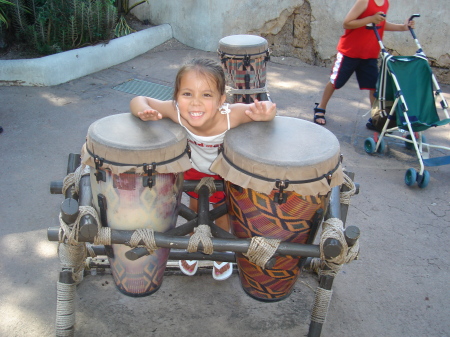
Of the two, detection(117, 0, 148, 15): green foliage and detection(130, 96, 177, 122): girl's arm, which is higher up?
detection(130, 96, 177, 122): girl's arm

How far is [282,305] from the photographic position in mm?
2373

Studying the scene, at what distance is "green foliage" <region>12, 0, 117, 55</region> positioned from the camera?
5.13 m

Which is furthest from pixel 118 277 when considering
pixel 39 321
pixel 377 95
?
pixel 377 95

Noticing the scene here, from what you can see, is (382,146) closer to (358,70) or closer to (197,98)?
(358,70)

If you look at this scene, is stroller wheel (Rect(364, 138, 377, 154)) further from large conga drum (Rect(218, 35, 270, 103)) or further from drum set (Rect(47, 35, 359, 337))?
drum set (Rect(47, 35, 359, 337))

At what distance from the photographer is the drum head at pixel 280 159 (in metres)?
1.65

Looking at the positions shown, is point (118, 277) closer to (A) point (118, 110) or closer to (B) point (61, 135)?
(B) point (61, 135)

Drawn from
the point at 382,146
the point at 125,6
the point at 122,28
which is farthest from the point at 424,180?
the point at 125,6

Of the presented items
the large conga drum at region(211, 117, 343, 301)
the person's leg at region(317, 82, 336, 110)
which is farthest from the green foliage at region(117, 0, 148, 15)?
the large conga drum at region(211, 117, 343, 301)

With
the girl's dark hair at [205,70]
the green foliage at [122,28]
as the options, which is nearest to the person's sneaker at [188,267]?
the girl's dark hair at [205,70]

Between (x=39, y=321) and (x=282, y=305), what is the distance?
3.94ft

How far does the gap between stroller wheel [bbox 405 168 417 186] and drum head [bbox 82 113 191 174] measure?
2233mm

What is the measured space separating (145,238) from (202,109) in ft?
1.93

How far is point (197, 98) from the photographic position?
1927mm
